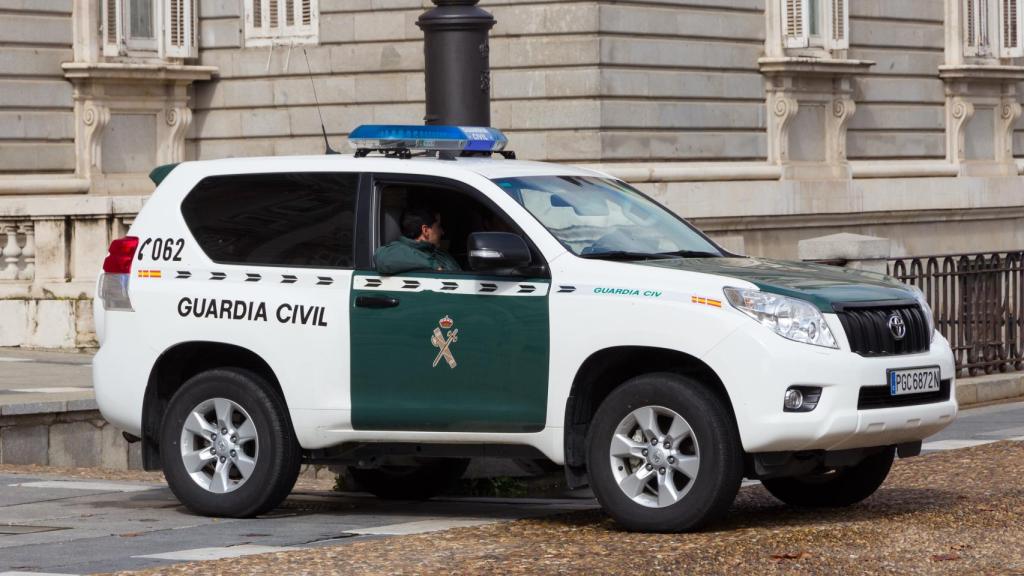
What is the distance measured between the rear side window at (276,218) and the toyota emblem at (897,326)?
2.47 metres

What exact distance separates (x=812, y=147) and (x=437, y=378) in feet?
57.6

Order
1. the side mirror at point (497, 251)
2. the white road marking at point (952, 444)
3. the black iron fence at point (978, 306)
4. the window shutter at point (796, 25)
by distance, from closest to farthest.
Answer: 1. the side mirror at point (497, 251)
2. the white road marking at point (952, 444)
3. the black iron fence at point (978, 306)
4. the window shutter at point (796, 25)

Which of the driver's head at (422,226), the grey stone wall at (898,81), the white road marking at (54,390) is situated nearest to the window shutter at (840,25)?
the grey stone wall at (898,81)

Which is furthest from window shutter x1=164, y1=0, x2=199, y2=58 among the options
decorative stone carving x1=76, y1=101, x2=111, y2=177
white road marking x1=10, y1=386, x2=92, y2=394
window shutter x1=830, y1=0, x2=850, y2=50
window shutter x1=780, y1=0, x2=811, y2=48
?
white road marking x1=10, y1=386, x2=92, y2=394

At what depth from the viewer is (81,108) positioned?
24.5 meters

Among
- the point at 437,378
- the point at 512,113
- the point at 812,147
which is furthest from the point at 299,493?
the point at 812,147

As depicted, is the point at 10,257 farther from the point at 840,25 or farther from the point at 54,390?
the point at 840,25

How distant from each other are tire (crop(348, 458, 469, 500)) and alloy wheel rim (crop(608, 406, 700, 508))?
6.56ft

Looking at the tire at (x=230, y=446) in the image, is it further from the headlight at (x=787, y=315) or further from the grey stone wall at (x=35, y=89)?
the grey stone wall at (x=35, y=89)

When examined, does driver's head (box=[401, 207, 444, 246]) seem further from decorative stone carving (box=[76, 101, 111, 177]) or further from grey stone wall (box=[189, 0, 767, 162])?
decorative stone carving (box=[76, 101, 111, 177])

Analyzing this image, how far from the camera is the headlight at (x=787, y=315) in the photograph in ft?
29.1

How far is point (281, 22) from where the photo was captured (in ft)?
82.2

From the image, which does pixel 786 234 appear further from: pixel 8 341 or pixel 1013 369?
pixel 8 341

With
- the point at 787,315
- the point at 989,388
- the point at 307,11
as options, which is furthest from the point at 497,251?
the point at 307,11
